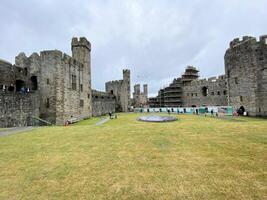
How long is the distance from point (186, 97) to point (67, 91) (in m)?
38.6

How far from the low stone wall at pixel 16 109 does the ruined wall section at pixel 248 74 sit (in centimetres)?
2916

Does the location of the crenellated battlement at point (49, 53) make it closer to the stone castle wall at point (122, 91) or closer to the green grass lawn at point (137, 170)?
the green grass lawn at point (137, 170)

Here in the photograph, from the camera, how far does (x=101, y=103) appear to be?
40875 mm

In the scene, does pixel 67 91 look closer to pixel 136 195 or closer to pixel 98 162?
pixel 98 162

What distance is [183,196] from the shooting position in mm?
3980

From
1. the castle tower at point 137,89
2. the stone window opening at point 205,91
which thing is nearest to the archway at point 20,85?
the stone window opening at point 205,91

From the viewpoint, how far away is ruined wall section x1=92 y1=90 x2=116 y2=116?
37.4 m

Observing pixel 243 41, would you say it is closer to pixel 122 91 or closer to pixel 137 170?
pixel 137 170

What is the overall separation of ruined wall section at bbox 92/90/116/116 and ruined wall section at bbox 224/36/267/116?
27.0 meters

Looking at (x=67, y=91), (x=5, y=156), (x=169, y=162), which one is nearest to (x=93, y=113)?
(x=67, y=91)

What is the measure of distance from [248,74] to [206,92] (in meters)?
25.2

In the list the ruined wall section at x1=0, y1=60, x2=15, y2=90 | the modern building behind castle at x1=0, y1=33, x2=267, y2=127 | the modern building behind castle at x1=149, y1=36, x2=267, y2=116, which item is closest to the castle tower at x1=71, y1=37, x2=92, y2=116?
the modern building behind castle at x1=0, y1=33, x2=267, y2=127

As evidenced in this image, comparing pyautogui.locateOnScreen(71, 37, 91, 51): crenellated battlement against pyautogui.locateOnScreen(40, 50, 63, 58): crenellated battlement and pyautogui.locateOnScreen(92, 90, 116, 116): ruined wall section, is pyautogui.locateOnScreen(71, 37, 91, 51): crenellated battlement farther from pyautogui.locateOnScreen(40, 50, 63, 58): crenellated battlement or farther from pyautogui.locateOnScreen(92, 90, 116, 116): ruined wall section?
pyautogui.locateOnScreen(92, 90, 116, 116): ruined wall section

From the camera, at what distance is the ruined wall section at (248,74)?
73.3 ft
